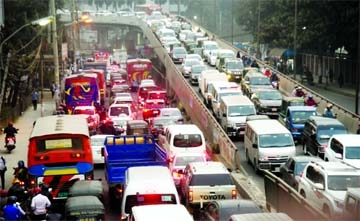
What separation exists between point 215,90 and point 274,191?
2630 centimetres

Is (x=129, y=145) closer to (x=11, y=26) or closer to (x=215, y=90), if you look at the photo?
(x=215, y=90)

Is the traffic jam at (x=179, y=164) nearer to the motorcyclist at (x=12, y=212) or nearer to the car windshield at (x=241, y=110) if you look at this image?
the car windshield at (x=241, y=110)

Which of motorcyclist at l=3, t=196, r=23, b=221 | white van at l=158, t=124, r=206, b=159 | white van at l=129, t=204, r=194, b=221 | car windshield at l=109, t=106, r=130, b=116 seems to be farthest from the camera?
car windshield at l=109, t=106, r=130, b=116

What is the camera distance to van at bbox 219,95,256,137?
4159 cm

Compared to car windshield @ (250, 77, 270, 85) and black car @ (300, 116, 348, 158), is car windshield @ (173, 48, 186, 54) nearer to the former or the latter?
car windshield @ (250, 77, 270, 85)

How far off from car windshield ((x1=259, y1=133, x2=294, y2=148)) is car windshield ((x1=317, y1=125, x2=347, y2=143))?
1.99 metres

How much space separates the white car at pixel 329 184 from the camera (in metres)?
22.3

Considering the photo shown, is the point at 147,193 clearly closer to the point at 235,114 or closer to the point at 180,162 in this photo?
the point at 180,162

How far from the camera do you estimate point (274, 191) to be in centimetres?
2384

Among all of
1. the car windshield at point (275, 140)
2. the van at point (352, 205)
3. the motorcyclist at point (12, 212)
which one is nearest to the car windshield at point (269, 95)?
the car windshield at point (275, 140)

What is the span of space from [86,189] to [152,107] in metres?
28.3

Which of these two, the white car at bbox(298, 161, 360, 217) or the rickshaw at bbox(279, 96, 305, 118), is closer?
the white car at bbox(298, 161, 360, 217)

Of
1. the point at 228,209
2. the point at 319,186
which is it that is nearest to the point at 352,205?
the point at 228,209

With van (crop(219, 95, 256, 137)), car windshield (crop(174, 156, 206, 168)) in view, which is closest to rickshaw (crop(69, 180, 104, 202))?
car windshield (crop(174, 156, 206, 168))
